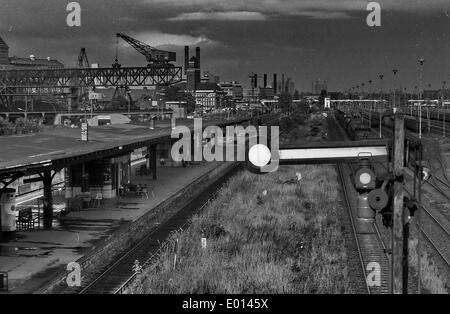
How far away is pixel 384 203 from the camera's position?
9.20 metres

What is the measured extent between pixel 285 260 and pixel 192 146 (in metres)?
48.0

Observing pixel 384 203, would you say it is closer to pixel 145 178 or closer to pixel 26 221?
pixel 26 221

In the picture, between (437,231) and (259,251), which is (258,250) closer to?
(259,251)

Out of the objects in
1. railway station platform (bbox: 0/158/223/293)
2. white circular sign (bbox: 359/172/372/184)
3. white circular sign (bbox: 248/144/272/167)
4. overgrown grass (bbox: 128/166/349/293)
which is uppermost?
white circular sign (bbox: 248/144/272/167)

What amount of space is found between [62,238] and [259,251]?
1025 cm

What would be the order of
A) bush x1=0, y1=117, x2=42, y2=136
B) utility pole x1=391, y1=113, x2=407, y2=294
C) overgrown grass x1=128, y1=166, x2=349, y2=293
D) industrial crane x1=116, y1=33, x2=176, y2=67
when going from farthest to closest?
industrial crane x1=116, y1=33, x2=176, y2=67 → bush x1=0, y1=117, x2=42, y2=136 → overgrown grass x1=128, y1=166, x2=349, y2=293 → utility pole x1=391, y1=113, x2=407, y2=294

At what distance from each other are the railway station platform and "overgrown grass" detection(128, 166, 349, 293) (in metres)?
3.83

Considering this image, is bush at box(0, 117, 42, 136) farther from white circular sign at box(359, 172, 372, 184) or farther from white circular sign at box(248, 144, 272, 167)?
white circular sign at box(359, 172, 372, 184)

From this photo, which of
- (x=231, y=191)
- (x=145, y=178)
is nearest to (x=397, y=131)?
(x=231, y=191)

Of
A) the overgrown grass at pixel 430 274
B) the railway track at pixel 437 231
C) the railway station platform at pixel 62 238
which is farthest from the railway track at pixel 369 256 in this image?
the railway station platform at pixel 62 238

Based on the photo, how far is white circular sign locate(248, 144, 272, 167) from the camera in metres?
8.59

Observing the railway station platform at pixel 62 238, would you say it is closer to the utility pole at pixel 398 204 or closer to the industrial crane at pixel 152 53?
the utility pole at pixel 398 204

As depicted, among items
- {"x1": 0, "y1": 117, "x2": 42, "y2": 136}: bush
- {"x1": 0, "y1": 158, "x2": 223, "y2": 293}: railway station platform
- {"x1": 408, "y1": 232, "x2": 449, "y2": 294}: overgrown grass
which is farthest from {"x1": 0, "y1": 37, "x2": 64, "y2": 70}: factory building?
{"x1": 408, "y1": 232, "x2": 449, "y2": 294}: overgrown grass

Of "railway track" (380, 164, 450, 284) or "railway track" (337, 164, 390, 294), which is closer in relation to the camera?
"railway track" (337, 164, 390, 294)
